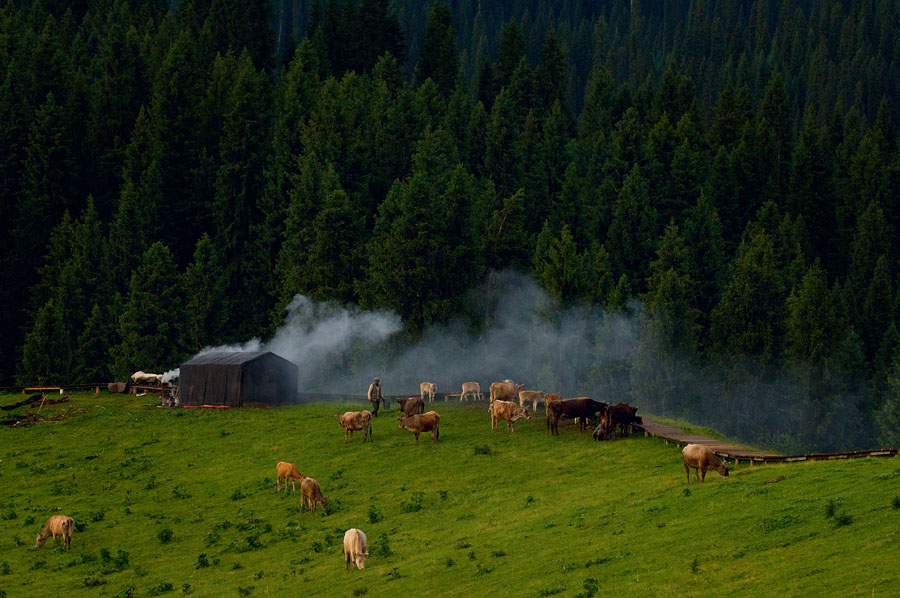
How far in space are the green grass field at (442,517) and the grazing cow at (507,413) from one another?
0.72 metres

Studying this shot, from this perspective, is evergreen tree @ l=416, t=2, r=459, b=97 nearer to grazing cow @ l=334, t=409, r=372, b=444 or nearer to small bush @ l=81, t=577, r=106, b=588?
grazing cow @ l=334, t=409, r=372, b=444

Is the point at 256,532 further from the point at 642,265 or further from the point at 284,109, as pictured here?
the point at 284,109

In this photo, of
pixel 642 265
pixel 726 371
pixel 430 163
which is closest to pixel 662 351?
pixel 726 371

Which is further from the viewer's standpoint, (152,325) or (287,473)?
(152,325)

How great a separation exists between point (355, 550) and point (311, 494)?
9.77 m

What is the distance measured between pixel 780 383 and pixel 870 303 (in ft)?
89.1

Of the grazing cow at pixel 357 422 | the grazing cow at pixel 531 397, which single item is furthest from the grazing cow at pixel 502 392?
the grazing cow at pixel 357 422

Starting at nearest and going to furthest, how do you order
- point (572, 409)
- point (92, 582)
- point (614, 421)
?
1. point (92, 582)
2. point (614, 421)
3. point (572, 409)

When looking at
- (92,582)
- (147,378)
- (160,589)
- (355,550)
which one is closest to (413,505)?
(355,550)

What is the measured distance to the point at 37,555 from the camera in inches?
1993

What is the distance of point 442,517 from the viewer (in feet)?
163

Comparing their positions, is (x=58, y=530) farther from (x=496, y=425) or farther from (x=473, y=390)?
(x=473, y=390)

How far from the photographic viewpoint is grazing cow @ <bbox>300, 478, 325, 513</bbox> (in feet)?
173

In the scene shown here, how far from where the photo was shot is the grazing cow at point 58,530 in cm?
5175
